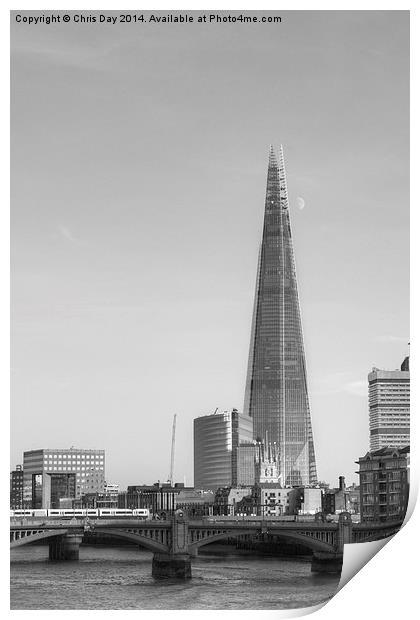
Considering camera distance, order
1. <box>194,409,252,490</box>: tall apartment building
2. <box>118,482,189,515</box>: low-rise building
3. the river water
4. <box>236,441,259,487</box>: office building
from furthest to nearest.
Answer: <box>236,441,259,487</box>: office building → <box>194,409,252,490</box>: tall apartment building → <box>118,482,189,515</box>: low-rise building → the river water

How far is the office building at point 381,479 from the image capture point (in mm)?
9906

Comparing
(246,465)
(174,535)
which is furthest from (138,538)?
(246,465)

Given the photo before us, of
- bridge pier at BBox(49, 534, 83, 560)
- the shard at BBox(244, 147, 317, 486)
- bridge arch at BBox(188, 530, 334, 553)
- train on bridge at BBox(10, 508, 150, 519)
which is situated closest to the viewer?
bridge arch at BBox(188, 530, 334, 553)

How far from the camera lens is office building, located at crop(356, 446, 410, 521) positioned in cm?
991

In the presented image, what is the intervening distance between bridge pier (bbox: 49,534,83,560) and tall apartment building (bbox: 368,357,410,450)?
12.3 feet

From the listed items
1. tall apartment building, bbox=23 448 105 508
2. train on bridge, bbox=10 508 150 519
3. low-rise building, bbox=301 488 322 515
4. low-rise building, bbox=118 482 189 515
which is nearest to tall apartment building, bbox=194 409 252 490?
low-rise building, bbox=301 488 322 515

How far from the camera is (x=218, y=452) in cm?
2878

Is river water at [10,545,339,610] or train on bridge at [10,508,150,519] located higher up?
train on bridge at [10,508,150,519]

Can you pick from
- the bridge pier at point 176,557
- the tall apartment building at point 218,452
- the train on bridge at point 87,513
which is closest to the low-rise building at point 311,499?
the tall apartment building at point 218,452

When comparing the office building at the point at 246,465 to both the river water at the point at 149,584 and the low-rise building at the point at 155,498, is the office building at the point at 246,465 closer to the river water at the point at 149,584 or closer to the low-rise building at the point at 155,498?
the low-rise building at the point at 155,498

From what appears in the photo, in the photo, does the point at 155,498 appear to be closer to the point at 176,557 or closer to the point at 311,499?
the point at 176,557

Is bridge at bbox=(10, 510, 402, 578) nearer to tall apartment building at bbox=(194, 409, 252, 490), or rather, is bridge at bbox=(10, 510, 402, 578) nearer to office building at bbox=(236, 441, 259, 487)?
tall apartment building at bbox=(194, 409, 252, 490)

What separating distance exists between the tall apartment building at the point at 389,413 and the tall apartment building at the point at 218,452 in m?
9.26
